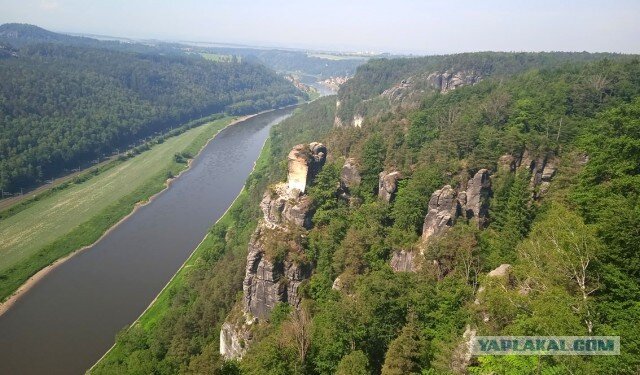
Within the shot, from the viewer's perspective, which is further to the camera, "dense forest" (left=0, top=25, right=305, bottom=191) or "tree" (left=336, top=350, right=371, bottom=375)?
"dense forest" (left=0, top=25, right=305, bottom=191)

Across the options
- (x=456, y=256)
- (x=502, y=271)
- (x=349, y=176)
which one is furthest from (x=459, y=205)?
(x=349, y=176)

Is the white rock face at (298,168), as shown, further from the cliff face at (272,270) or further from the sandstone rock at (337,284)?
the sandstone rock at (337,284)

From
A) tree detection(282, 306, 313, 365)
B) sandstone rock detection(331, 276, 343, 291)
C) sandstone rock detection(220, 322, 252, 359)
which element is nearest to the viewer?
tree detection(282, 306, 313, 365)

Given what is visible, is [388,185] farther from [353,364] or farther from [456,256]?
[353,364]

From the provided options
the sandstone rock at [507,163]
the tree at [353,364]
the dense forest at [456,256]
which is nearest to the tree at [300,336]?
the dense forest at [456,256]

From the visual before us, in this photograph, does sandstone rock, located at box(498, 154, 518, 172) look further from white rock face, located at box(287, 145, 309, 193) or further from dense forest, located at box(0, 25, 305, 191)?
dense forest, located at box(0, 25, 305, 191)

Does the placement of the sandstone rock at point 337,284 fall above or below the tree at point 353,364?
below

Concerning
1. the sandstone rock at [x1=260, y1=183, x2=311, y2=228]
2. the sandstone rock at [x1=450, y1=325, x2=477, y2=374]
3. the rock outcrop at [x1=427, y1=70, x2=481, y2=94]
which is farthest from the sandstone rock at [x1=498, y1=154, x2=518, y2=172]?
the rock outcrop at [x1=427, y1=70, x2=481, y2=94]
